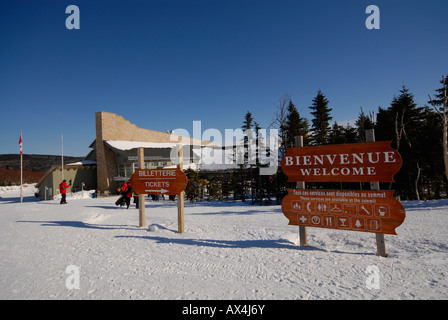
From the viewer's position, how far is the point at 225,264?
446 cm

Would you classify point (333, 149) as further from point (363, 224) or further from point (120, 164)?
point (120, 164)

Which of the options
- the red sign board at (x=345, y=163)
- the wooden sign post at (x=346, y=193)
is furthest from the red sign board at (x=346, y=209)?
the red sign board at (x=345, y=163)

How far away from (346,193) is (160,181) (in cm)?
530

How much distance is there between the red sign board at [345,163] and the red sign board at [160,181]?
324cm

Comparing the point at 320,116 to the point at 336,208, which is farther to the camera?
the point at 320,116

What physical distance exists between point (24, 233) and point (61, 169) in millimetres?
20744

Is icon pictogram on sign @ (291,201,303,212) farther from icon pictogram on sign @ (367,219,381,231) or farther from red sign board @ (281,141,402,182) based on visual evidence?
icon pictogram on sign @ (367,219,381,231)

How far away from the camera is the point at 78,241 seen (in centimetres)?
643

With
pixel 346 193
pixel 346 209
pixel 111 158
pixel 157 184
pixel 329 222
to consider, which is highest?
pixel 111 158

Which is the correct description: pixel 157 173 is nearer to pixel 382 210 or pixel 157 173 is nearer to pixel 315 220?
pixel 315 220

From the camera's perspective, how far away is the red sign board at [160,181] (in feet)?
23.5

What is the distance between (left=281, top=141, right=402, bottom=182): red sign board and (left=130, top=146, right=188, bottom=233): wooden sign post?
325 centimetres

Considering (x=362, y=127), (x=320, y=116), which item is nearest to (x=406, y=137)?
(x=362, y=127)
